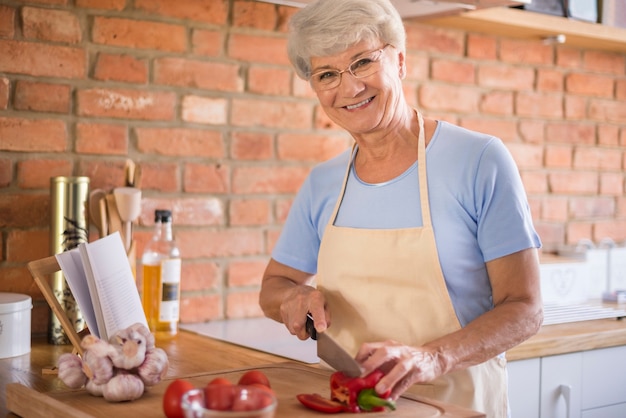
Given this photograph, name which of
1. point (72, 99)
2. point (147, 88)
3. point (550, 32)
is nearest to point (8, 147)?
point (72, 99)

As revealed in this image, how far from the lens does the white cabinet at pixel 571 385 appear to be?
1958 millimetres

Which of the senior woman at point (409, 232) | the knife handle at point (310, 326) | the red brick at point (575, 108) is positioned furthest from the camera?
the red brick at point (575, 108)

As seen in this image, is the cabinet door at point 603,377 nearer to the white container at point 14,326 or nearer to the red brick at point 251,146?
the red brick at point 251,146

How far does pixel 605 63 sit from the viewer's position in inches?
118

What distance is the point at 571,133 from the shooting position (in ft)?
9.51

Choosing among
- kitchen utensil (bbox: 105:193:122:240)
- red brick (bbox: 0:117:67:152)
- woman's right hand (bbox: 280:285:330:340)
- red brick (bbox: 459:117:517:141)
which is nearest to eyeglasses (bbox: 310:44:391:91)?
woman's right hand (bbox: 280:285:330:340)

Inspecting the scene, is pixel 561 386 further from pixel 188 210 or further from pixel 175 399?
pixel 175 399

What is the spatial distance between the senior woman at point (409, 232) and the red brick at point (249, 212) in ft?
1.93

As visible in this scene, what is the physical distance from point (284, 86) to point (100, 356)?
117cm

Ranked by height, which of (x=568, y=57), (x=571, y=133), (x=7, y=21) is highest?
(x=568, y=57)

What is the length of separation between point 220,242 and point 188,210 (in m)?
0.13

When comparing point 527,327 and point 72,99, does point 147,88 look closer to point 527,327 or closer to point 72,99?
point 72,99

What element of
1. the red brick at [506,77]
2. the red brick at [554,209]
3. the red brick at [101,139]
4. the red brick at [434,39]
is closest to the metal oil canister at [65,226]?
the red brick at [101,139]

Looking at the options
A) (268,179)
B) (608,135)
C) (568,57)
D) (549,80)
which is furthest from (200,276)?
(608,135)
